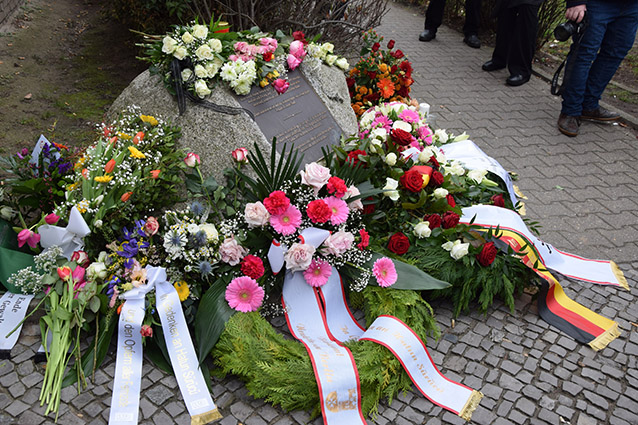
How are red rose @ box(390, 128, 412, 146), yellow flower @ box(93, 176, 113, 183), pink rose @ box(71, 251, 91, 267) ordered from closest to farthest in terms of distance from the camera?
pink rose @ box(71, 251, 91, 267), yellow flower @ box(93, 176, 113, 183), red rose @ box(390, 128, 412, 146)

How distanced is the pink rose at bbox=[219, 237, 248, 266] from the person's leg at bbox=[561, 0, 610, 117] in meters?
4.12

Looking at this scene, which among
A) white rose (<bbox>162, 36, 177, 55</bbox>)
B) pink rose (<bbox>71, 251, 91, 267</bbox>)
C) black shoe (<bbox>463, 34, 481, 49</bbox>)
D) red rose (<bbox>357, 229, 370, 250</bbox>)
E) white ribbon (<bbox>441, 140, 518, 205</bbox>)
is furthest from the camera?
black shoe (<bbox>463, 34, 481, 49</bbox>)

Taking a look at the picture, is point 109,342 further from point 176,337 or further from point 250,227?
Result: point 250,227

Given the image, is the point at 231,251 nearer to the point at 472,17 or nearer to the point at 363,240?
the point at 363,240

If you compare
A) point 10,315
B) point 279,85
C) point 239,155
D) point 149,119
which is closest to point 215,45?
point 279,85

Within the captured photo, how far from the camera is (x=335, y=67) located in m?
4.14

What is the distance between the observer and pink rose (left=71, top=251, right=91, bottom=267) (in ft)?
8.73

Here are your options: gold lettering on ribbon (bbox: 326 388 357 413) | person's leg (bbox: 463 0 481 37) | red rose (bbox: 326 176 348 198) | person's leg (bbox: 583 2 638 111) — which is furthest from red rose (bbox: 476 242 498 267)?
person's leg (bbox: 463 0 481 37)

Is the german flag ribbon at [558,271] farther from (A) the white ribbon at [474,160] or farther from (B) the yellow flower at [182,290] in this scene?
(B) the yellow flower at [182,290]

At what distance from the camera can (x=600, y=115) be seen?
562cm

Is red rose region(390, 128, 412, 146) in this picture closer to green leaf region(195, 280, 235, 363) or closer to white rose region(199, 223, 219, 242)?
white rose region(199, 223, 219, 242)

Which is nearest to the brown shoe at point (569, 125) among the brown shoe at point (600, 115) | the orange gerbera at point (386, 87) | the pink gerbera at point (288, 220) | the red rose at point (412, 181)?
the brown shoe at point (600, 115)

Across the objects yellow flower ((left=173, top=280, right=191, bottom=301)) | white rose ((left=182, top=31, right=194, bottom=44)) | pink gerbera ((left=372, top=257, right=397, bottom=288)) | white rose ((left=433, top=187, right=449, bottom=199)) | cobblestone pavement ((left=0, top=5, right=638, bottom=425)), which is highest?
white rose ((left=182, top=31, right=194, bottom=44))

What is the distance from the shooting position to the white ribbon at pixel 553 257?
3.28m
